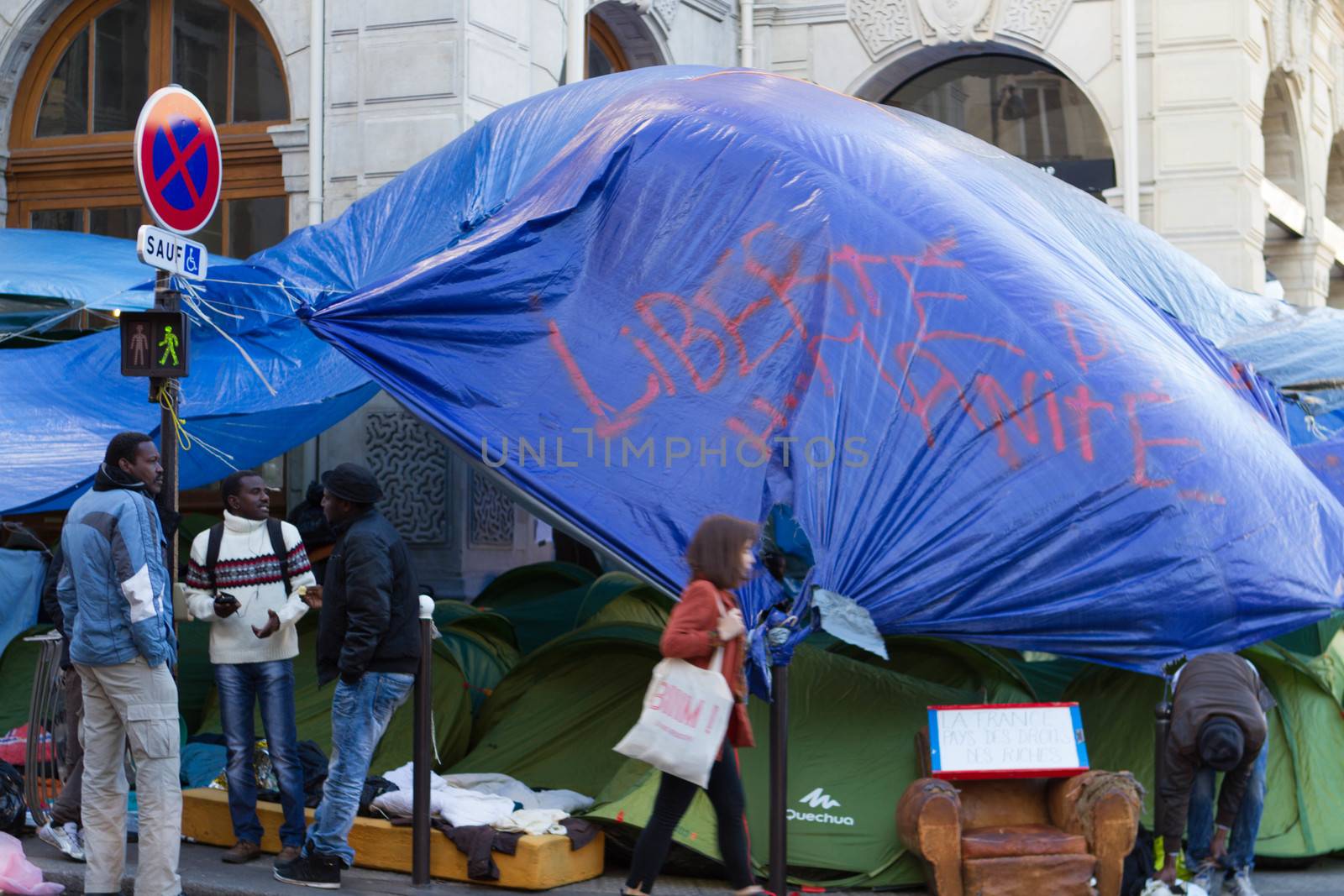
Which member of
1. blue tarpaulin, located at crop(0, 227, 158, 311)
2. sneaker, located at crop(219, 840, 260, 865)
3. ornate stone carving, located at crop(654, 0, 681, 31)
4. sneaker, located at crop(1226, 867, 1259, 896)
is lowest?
sneaker, located at crop(1226, 867, 1259, 896)

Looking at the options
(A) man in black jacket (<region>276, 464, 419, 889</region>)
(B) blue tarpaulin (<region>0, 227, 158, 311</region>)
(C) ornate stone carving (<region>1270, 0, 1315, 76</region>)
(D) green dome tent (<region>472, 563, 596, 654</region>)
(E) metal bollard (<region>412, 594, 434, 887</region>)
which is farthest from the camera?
(C) ornate stone carving (<region>1270, 0, 1315, 76</region>)

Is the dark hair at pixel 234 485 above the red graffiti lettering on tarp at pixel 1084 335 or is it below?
below

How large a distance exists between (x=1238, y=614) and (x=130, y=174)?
9.00 meters

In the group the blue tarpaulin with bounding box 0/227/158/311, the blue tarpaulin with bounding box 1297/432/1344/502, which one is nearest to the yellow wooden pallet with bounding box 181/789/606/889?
the blue tarpaulin with bounding box 0/227/158/311

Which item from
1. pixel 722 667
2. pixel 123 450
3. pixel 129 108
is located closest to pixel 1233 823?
pixel 722 667

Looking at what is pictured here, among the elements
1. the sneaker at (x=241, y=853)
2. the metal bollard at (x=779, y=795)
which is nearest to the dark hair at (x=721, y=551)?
the metal bollard at (x=779, y=795)

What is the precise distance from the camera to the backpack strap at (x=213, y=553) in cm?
716

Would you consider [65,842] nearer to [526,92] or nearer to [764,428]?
[764,428]

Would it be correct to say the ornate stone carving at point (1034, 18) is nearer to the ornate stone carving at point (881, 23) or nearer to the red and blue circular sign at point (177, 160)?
the ornate stone carving at point (881, 23)

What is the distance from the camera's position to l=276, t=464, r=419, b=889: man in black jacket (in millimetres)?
6578

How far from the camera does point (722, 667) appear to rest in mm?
5922

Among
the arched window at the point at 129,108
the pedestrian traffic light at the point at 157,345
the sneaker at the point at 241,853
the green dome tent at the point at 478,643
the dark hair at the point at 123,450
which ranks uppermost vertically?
the arched window at the point at 129,108

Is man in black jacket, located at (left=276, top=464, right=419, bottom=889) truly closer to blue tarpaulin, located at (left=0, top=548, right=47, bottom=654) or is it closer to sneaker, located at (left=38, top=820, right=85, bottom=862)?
sneaker, located at (left=38, top=820, right=85, bottom=862)

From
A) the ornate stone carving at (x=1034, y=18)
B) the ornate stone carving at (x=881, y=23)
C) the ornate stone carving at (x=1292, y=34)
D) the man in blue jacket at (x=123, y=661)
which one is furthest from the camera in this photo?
the ornate stone carving at (x=1292, y=34)
